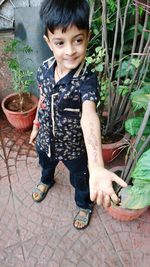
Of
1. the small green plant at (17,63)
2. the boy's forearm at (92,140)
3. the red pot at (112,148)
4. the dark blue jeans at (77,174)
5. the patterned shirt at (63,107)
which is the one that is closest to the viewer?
the boy's forearm at (92,140)

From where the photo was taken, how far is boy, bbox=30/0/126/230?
0.94 metres

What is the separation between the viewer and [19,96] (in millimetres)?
2461

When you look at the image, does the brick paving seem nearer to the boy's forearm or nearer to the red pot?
the red pot

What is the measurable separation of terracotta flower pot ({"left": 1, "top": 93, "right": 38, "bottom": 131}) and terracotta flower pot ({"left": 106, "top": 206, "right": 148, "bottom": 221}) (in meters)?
1.03

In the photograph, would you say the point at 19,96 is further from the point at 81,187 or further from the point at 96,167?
the point at 96,167

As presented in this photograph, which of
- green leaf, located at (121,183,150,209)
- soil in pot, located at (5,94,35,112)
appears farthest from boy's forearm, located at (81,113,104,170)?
soil in pot, located at (5,94,35,112)

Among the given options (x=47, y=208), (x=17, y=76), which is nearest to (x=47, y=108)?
(x=47, y=208)

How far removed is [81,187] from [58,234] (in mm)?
341

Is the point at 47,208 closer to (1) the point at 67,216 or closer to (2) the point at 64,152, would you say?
(1) the point at 67,216

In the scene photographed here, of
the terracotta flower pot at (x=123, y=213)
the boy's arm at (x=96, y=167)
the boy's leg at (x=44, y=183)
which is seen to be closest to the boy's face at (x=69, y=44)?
the boy's arm at (x=96, y=167)

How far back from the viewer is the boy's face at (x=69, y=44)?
112 cm

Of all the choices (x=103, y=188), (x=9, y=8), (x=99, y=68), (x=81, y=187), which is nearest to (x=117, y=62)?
(x=99, y=68)

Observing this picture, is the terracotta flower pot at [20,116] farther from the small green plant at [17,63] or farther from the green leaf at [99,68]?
the green leaf at [99,68]

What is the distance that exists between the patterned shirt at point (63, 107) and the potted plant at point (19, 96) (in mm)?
804
